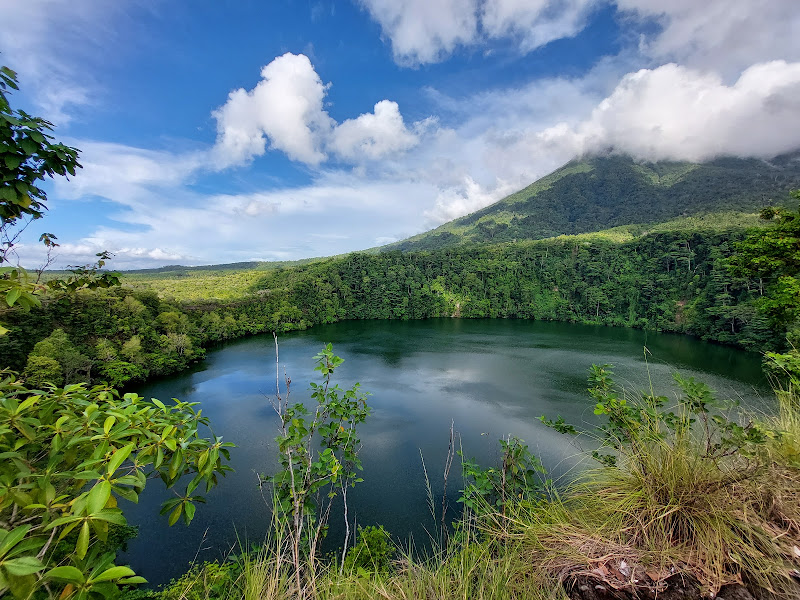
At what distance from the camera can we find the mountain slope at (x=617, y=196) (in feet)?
340

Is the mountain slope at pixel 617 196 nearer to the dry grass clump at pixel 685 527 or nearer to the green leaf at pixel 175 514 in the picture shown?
the dry grass clump at pixel 685 527

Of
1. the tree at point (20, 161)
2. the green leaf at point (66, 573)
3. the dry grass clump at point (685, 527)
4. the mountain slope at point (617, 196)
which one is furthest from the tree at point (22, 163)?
the mountain slope at point (617, 196)

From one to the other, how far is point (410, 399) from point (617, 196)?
16057 cm

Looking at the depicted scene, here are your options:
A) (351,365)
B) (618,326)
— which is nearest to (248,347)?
(351,365)

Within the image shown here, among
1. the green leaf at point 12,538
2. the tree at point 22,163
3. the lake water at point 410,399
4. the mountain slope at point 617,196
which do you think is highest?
the mountain slope at point 617,196

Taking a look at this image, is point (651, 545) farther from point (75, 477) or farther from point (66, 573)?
point (75, 477)

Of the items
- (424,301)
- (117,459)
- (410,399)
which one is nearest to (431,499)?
(117,459)

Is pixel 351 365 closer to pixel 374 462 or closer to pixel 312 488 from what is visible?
pixel 374 462

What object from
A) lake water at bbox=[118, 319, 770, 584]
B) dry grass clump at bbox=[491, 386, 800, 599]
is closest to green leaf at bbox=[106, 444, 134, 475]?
lake water at bbox=[118, 319, 770, 584]

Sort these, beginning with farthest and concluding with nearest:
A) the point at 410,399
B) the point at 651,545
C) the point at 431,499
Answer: the point at 410,399 < the point at 431,499 < the point at 651,545

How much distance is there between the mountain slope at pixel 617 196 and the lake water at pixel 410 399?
84.6 m

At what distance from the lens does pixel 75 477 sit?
3.32 feet

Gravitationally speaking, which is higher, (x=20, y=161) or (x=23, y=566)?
(x=20, y=161)

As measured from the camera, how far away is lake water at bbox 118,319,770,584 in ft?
34.2
